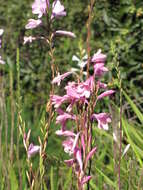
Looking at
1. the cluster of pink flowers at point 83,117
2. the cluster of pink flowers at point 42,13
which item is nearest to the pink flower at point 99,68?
the cluster of pink flowers at point 83,117

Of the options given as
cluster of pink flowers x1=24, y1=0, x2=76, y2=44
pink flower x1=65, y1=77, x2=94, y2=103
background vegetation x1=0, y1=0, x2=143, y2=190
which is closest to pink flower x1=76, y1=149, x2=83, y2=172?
pink flower x1=65, y1=77, x2=94, y2=103

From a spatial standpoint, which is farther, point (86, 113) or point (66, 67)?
point (66, 67)

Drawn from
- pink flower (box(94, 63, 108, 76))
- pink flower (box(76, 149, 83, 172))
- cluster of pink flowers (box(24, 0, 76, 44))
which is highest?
cluster of pink flowers (box(24, 0, 76, 44))

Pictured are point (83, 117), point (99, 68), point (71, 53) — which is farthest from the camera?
point (71, 53)

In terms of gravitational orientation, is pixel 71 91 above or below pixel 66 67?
above

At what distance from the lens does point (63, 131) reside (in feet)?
3.77

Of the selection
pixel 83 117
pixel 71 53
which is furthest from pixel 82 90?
pixel 71 53

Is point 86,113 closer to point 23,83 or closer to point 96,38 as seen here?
point 96,38

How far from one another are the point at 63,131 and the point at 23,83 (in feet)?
11.4

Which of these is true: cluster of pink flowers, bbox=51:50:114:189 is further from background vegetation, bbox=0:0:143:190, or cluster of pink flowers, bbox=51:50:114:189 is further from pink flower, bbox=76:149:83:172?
background vegetation, bbox=0:0:143:190

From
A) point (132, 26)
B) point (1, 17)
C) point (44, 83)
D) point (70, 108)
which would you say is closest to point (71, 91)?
point (70, 108)

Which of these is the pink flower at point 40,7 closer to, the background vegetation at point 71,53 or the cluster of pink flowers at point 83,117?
the cluster of pink flowers at point 83,117

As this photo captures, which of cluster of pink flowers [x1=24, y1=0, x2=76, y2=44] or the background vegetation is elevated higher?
cluster of pink flowers [x1=24, y1=0, x2=76, y2=44]

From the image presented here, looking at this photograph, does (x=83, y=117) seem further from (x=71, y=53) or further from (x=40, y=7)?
(x=71, y=53)
